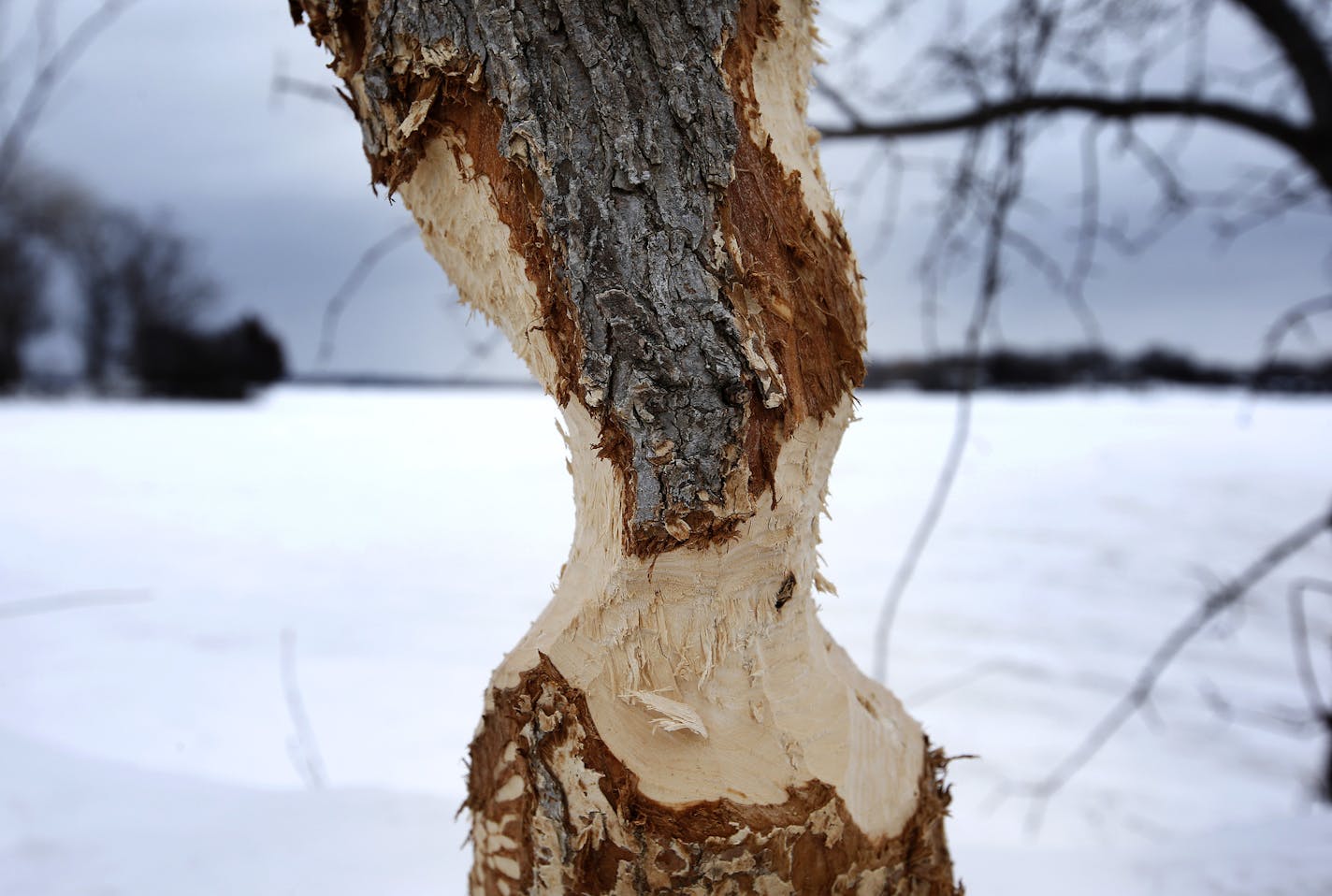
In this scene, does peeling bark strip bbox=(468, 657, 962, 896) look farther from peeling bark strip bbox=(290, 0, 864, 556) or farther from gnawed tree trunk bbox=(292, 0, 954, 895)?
peeling bark strip bbox=(290, 0, 864, 556)

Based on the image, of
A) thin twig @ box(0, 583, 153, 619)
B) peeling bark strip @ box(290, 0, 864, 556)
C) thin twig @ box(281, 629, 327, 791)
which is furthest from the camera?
thin twig @ box(0, 583, 153, 619)

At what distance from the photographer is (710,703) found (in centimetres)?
69

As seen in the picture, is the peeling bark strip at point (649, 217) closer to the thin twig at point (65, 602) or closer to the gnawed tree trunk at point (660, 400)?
→ the gnawed tree trunk at point (660, 400)

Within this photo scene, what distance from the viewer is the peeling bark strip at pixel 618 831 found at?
0.66 m

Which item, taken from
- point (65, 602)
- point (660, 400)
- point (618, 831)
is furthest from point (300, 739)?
point (660, 400)

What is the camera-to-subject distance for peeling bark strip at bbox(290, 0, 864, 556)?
0.58 m

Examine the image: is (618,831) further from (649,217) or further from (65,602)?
(65,602)

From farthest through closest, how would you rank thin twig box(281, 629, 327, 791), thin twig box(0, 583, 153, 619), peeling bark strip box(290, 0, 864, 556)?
thin twig box(0, 583, 153, 619) < thin twig box(281, 629, 327, 791) < peeling bark strip box(290, 0, 864, 556)

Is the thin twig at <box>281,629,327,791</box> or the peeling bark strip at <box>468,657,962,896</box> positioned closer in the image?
the peeling bark strip at <box>468,657,962,896</box>

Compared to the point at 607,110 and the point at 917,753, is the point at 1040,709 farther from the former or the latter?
the point at 607,110

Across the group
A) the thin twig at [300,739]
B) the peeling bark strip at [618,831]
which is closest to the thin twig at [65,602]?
the thin twig at [300,739]

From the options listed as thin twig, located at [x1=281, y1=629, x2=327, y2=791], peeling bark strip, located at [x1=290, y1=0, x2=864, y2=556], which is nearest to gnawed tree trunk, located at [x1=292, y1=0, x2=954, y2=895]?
peeling bark strip, located at [x1=290, y1=0, x2=864, y2=556]

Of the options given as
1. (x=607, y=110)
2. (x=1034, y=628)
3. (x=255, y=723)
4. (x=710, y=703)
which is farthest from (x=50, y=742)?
(x=1034, y=628)

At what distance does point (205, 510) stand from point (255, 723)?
2743 mm
